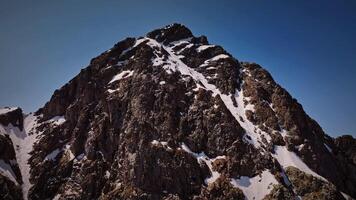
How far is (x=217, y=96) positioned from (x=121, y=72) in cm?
4468

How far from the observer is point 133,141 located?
11006 centimetres

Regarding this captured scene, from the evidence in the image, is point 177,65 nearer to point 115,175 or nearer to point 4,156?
point 115,175

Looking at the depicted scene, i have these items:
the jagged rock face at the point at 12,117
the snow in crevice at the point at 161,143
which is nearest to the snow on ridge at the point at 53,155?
the jagged rock face at the point at 12,117

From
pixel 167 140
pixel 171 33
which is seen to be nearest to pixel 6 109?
pixel 167 140

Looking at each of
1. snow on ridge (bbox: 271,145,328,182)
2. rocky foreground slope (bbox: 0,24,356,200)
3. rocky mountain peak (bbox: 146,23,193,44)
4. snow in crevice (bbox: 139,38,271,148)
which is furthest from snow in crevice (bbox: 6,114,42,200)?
snow on ridge (bbox: 271,145,328,182)

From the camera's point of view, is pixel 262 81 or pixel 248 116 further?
pixel 262 81

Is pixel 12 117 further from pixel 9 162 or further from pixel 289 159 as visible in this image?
pixel 289 159

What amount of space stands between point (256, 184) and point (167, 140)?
32.3m

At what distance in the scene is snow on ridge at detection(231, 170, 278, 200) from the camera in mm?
95938

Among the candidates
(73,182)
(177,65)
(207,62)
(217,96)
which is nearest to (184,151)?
(217,96)

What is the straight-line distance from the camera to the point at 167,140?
110 m

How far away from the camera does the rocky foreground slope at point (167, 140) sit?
3949 inches

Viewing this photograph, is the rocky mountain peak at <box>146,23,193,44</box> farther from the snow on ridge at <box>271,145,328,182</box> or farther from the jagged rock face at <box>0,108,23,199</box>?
the snow on ridge at <box>271,145,328,182</box>

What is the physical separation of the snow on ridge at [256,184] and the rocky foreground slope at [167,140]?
30cm
